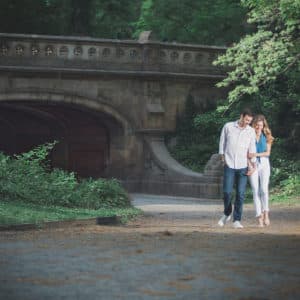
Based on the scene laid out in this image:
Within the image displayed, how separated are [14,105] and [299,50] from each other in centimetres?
1298

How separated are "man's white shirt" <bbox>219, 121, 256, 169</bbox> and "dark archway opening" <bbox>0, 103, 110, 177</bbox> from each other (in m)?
18.3

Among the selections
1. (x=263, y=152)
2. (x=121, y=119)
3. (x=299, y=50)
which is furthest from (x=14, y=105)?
(x=263, y=152)

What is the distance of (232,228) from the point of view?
1565 centimetres

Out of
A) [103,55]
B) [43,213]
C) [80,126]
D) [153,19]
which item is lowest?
[43,213]

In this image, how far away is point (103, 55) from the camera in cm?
3253

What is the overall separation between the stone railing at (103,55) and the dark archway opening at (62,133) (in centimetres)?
205

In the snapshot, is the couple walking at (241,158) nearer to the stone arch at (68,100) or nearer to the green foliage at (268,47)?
the green foliage at (268,47)

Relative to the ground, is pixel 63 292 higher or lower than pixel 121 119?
lower

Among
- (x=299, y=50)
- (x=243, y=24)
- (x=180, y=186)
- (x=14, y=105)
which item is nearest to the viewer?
(x=299, y=50)

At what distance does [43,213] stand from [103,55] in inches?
645

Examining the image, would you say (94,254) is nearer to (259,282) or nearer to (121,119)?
(259,282)

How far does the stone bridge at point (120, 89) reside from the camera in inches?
1248

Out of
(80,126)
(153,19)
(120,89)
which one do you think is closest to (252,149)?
(120,89)

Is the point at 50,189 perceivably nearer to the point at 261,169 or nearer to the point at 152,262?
the point at 261,169
